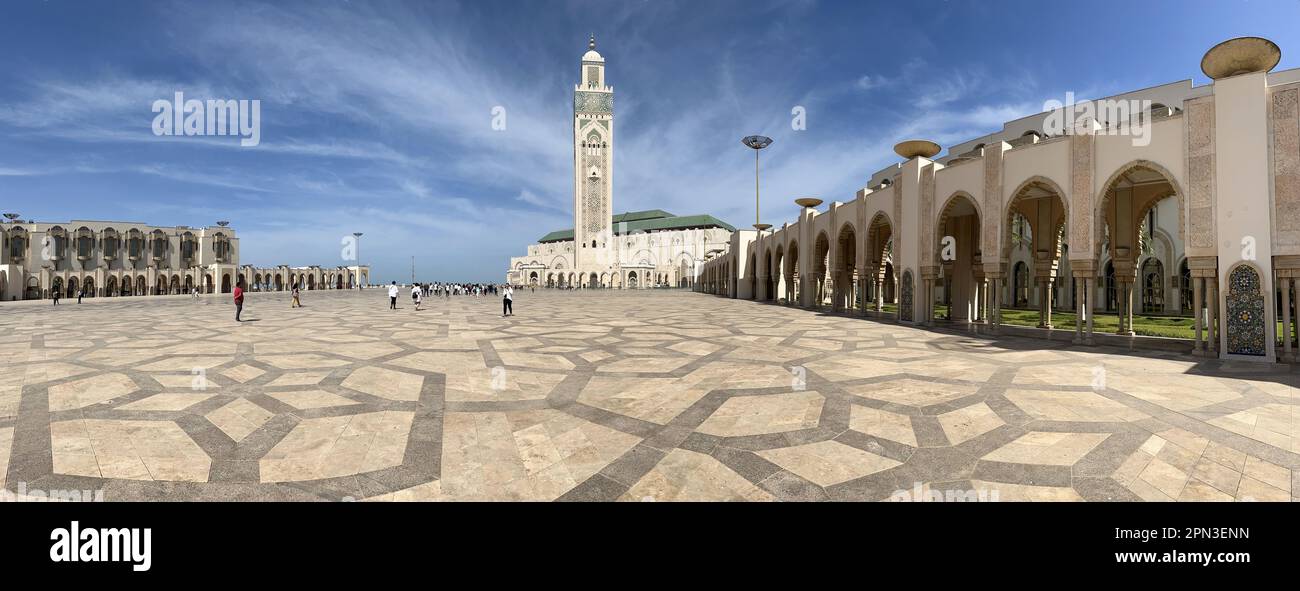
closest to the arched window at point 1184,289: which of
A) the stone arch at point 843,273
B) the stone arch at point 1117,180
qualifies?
the stone arch at point 843,273

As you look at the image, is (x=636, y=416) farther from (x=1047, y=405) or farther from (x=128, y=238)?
(x=128, y=238)

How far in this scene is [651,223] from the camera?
109 m

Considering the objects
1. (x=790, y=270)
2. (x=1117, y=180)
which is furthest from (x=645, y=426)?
(x=790, y=270)

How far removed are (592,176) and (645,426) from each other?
86078mm

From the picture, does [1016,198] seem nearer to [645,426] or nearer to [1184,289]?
[645,426]

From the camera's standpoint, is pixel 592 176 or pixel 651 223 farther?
pixel 651 223

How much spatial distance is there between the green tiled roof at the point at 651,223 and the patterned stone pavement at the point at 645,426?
92.8 m

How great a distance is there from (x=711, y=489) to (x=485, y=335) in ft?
29.4

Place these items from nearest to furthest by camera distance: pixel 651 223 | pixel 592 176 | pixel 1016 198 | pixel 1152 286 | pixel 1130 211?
1. pixel 1016 198
2. pixel 1130 211
3. pixel 1152 286
4. pixel 592 176
5. pixel 651 223

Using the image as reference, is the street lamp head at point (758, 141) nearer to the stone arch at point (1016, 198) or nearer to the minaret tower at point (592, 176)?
the stone arch at point (1016, 198)
